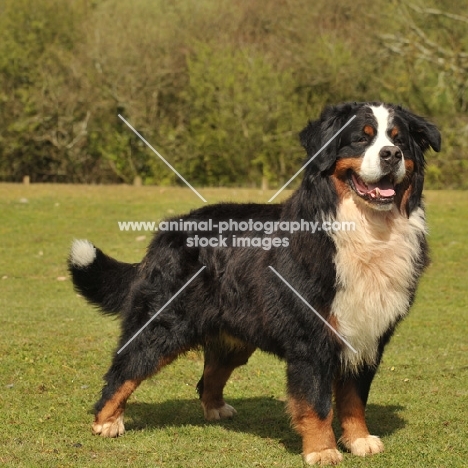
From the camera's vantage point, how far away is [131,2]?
31.4 meters

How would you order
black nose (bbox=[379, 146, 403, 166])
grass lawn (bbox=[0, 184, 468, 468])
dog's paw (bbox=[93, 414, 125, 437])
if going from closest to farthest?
black nose (bbox=[379, 146, 403, 166]) < grass lawn (bbox=[0, 184, 468, 468]) < dog's paw (bbox=[93, 414, 125, 437])

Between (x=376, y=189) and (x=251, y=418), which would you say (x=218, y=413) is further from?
(x=376, y=189)

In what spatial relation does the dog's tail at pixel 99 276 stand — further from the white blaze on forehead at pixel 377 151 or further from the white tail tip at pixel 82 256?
the white blaze on forehead at pixel 377 151

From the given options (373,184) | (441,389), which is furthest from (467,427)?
(373,184)

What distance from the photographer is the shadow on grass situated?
21.3 feet

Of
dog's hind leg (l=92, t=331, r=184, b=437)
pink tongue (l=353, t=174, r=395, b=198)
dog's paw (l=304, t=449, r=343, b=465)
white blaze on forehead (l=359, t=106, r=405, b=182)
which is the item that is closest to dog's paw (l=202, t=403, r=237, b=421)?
dog's hind leg (l=92, t=331, r=184, b=437)

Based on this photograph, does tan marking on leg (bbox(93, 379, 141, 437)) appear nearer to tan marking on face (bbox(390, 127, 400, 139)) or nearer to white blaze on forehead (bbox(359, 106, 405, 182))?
white blaze on forehead (bbox(359, 106, 405, 182))

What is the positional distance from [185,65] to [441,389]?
2323 centimetres

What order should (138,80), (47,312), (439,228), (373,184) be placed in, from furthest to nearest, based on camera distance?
(138,80) → (439,228) → (47,312) → (373,184)

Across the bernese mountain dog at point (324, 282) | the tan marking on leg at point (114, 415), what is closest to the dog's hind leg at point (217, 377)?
the bernese mountain dog at point (324, 282)

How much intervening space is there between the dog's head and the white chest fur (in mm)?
123

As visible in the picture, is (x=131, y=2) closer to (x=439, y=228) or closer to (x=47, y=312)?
(x=439, y=228)

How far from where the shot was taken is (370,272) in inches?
222

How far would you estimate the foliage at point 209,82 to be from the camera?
2750cm
